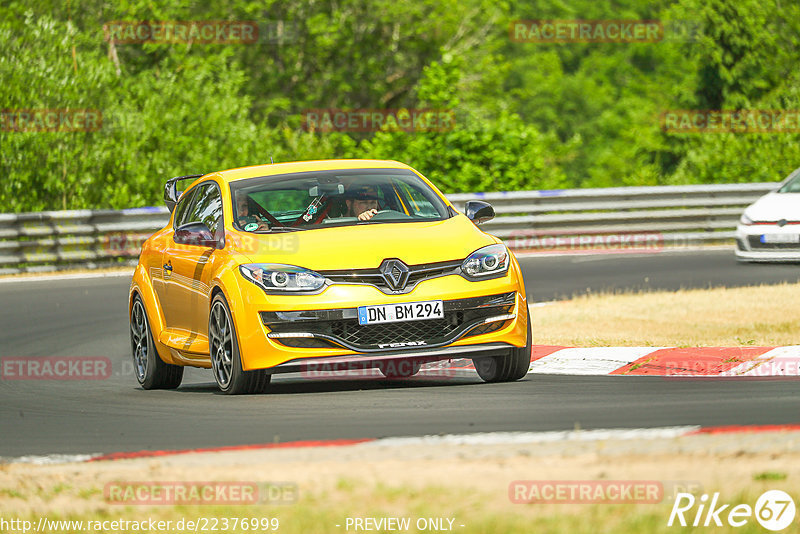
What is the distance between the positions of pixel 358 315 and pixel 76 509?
3298 millimetres

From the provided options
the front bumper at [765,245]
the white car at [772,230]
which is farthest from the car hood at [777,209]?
the front bumper at [765,245]

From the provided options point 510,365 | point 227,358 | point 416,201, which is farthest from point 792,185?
point 227,358

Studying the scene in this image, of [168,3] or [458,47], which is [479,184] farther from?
[458,47]

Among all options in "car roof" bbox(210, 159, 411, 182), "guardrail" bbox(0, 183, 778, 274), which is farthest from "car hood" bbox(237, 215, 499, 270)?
"guardrail" bbox(0, 183, 778, 274)

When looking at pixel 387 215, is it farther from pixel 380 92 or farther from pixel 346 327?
pixel 380 92

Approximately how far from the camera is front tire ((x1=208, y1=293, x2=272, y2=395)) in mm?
8648

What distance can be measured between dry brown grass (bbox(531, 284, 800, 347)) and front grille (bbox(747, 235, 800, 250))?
2516 mm

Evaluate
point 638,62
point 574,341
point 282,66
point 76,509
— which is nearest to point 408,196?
point 574,341

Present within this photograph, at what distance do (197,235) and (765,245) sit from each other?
10404 mm

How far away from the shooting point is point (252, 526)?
4.82 m

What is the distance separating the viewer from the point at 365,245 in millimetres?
8672

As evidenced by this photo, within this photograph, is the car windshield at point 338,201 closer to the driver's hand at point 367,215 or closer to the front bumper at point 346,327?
the driver's hand at point 367,215

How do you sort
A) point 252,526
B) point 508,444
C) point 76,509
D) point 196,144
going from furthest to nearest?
point 196,144 → point 508,444 → point 76,509 → point 252,526

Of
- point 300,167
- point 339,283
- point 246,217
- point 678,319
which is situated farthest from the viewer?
point 678,319
